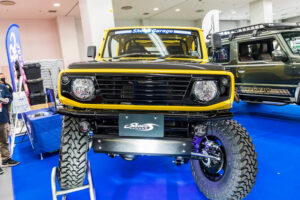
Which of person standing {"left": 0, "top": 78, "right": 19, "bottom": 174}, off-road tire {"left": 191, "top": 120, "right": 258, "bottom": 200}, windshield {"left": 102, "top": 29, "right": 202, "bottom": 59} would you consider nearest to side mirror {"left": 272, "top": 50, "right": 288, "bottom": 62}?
windshield {"left": 102, "top": 29, "right": 202, "bottom": 59}

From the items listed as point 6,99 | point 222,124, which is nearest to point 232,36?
point 222,124

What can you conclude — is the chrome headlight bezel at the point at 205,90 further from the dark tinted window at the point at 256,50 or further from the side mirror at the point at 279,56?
the dark tinted window at the point at 256,50

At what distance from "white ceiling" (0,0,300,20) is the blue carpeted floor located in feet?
24.7

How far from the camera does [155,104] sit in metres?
1.63

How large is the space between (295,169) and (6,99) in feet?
13.3

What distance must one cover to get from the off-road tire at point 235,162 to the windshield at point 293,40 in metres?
3.38

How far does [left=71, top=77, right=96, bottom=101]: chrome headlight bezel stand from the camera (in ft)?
5.39

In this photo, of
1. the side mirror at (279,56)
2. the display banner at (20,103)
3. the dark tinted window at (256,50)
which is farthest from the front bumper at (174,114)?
the dark tinted window at (256,50)

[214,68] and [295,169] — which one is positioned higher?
[214,68]

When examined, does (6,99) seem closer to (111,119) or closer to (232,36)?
(111,119)

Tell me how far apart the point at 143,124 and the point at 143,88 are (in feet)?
0.85

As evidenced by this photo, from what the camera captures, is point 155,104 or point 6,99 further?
point 6,99

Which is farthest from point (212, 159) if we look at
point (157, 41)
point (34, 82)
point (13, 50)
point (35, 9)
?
point (35, 9)

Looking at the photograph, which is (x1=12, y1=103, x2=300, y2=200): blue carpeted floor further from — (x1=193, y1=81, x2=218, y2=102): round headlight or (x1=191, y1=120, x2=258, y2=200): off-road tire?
(x1=193, y1=81, x2=218, y2=102): round headlight
